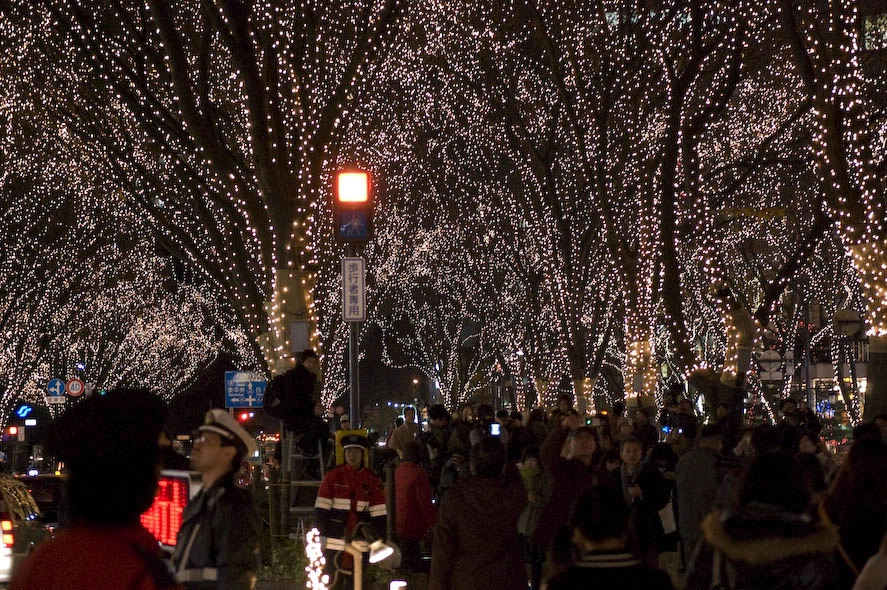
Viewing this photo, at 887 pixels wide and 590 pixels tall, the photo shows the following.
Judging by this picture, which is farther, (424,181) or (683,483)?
(424,181)

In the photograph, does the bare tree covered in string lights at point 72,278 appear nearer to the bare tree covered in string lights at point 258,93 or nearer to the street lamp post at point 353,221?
the bare tree covered in string lights at point 258,93

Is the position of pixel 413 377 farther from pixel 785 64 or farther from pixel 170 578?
pixel 170 578

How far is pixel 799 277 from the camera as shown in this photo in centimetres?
3712

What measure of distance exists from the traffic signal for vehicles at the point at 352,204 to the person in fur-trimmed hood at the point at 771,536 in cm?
645

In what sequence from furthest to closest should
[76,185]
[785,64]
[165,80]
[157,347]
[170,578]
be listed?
[157,347] → [76,185] → [785,64] → [165,80] → [170,578]

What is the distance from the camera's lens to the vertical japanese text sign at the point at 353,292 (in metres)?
11.0

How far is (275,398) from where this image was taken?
40.7 feet

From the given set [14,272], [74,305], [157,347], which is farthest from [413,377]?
[14,272]

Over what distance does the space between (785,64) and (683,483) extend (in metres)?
18.4

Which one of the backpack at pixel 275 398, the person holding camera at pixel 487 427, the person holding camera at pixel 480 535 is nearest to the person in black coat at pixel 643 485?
the backpack at pixel 275 398

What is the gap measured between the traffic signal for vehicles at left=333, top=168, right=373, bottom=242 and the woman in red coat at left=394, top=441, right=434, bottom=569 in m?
1.98

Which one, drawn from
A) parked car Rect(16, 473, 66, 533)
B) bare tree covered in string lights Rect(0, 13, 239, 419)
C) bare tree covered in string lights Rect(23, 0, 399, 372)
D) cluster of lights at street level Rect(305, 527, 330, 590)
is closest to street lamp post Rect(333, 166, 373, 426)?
cluster of lights at street level Rect(305, 527, 330, 590)

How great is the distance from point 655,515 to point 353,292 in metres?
3.36

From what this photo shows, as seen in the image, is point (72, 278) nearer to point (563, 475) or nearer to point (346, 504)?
point (346, 504)
